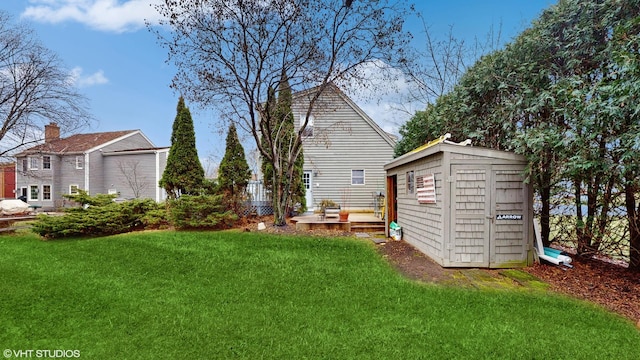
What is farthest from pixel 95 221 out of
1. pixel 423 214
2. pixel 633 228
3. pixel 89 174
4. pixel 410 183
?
pixel 89 174

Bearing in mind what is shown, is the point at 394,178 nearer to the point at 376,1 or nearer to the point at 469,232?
the point at 469,232

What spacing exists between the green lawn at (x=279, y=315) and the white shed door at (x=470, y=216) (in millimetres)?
1272

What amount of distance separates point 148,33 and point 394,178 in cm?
872

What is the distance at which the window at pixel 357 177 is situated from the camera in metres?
16.3

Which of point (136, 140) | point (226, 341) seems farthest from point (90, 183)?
point (226, 341)

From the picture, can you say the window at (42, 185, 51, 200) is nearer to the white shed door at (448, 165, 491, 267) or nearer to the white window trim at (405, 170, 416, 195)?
the white window trim at (405, 170, 416, 195)

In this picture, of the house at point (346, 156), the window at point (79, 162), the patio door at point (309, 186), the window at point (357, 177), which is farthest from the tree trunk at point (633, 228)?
the window at point (79, 162)

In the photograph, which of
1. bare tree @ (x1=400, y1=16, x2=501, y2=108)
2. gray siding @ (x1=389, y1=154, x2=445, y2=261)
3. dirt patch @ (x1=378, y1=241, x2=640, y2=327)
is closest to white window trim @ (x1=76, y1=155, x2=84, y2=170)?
bare tree @ (x1=400, y1=16, x2=501, y2=108)

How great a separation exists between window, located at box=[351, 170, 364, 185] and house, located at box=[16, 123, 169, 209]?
13.0 m

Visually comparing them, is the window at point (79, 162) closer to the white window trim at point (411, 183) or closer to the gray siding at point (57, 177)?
the gray siding at point (57, 177)

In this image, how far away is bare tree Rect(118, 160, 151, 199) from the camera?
2211 centimetres

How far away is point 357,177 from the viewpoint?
645 inches

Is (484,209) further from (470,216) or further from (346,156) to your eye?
(346,156)

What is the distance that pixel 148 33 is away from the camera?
10.1 meters
